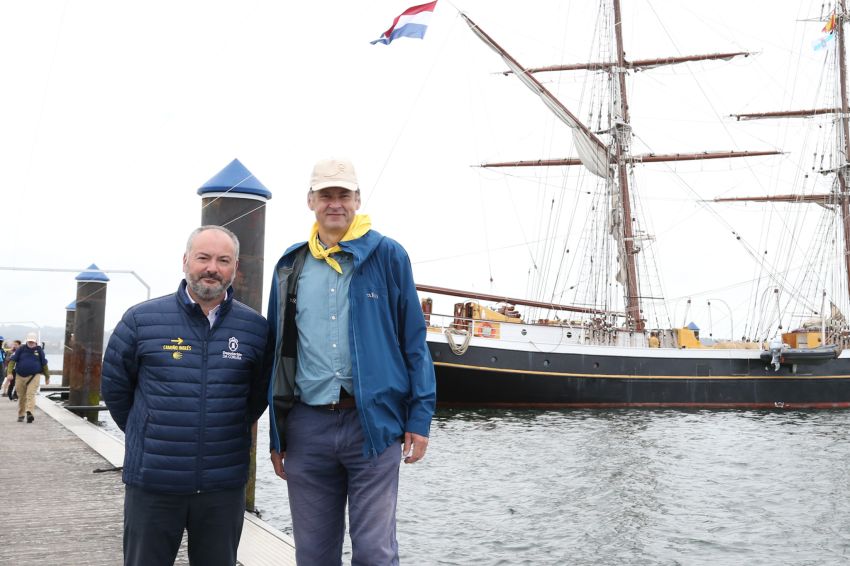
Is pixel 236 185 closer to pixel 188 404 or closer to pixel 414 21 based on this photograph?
pixel 188 404

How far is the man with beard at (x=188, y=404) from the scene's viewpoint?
3057 millimetres

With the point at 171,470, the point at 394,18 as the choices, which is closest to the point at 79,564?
the point at 171,470

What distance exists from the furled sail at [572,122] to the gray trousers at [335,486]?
995 inches

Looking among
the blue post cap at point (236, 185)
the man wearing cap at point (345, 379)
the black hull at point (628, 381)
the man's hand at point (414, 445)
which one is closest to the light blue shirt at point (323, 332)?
the man wearing cap at point (345, 379)

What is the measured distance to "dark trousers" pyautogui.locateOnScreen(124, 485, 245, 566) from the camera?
308 centimetres

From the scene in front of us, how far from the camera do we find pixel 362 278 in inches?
128

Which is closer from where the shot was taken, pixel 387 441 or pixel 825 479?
pixel 387 441

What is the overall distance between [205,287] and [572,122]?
31614 millimetres

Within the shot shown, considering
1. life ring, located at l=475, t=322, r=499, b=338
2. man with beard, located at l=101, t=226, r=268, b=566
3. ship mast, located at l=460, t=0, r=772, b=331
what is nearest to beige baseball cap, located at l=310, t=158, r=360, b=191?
man with beard, located at l=101, t=226, r=268, b=566

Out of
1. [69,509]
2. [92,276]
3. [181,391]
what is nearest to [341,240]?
[181,391]

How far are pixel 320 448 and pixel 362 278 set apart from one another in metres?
0.70

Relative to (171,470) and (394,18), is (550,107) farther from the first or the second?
(171,470)

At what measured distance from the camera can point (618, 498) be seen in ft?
40.3

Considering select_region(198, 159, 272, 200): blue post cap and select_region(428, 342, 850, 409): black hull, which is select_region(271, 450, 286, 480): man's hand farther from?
select_region(428, 342, 850, 409): black hull
